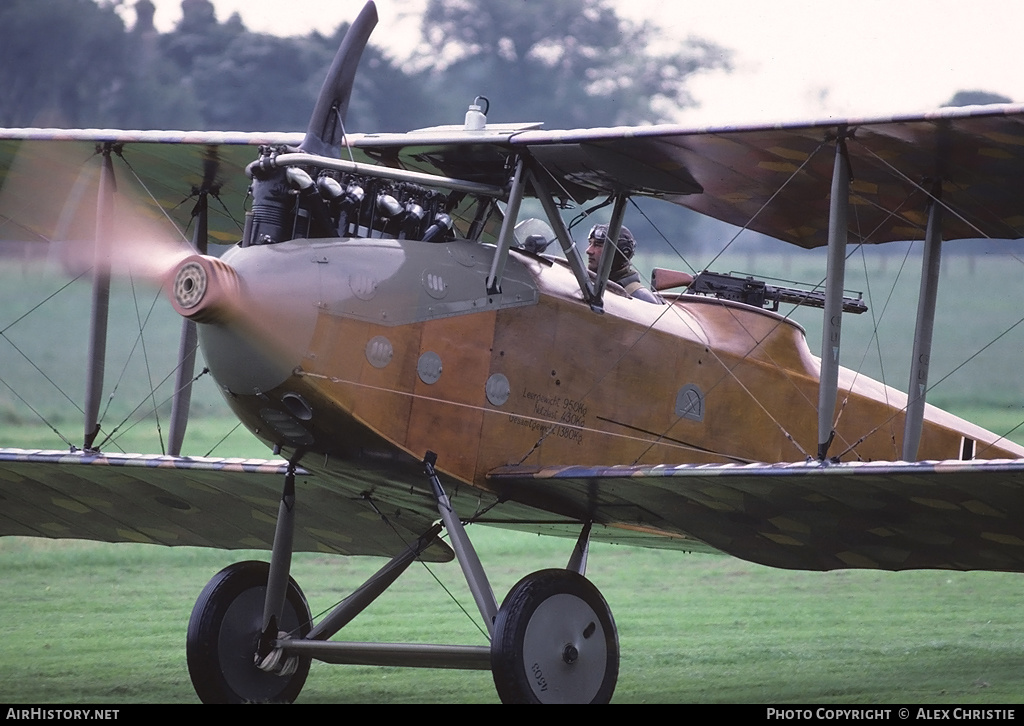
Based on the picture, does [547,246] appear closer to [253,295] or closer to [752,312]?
[752,312]

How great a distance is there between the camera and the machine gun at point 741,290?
9938 mm

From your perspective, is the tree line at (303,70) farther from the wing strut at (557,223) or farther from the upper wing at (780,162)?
the wing strut at (557,223)

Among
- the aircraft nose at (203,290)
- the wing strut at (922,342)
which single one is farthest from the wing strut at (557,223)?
the wing strut at (922,342)

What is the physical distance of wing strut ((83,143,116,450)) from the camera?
29.8 ft

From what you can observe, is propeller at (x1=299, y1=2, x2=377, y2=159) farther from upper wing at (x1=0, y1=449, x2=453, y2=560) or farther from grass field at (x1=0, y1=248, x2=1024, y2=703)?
upper wing at (x1=0, y1=449, x2=453, y2=560)

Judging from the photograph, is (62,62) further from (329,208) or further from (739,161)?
(739,161)

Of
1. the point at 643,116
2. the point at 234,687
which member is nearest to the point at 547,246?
the point at 234,687

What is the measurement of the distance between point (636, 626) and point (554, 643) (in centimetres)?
561

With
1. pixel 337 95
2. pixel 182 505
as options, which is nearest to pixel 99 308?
pixel 182 505

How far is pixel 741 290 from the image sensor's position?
1008 centimetres

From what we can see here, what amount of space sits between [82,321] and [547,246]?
2085cm

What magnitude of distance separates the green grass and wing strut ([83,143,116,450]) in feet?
5.73

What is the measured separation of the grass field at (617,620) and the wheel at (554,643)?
1.28m

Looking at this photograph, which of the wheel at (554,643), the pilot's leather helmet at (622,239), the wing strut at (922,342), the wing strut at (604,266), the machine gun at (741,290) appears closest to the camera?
the wheel at (554,643)
